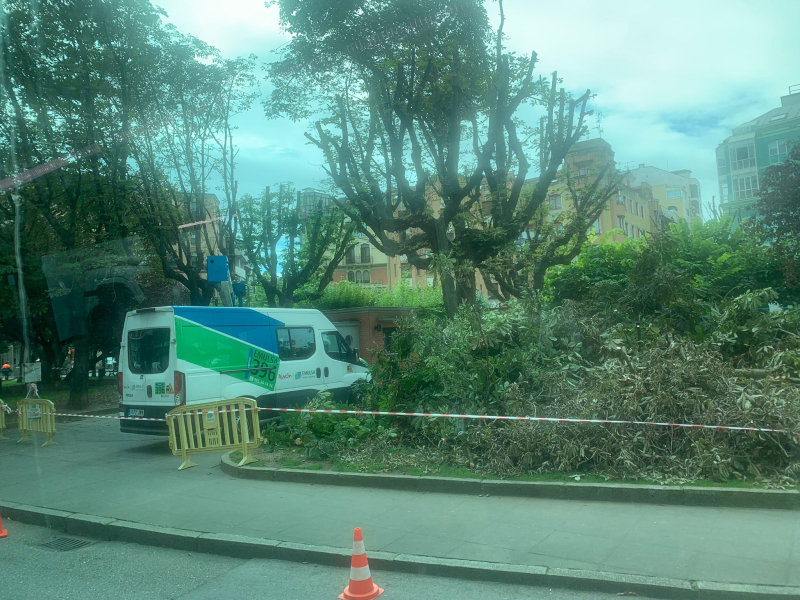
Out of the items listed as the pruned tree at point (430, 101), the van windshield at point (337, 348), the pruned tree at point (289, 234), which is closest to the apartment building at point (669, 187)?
the pruned tree at point (289, 234)

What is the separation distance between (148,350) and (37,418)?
9.99 ft

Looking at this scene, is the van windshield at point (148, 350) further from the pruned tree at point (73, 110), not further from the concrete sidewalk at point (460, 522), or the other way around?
the pruned tree at point (73, 110)

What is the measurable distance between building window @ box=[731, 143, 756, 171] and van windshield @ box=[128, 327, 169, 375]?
1951 inches

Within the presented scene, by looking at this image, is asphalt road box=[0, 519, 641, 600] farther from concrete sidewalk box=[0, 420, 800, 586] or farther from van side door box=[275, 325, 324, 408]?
van side door box=[275, 325, 324, 408]

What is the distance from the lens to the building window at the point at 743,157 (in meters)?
48.6

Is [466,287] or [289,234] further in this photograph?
[289,234]

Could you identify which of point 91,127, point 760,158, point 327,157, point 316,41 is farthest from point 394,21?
point 760,158

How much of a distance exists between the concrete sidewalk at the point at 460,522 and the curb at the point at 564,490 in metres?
0.11

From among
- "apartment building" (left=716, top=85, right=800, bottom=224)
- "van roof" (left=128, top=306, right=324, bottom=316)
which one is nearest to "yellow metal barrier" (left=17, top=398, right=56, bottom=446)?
"van roof" (left=128, top=306, right=324, bottom=316)

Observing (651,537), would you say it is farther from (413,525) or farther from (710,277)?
(710,277)

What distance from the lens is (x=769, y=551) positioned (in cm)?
488

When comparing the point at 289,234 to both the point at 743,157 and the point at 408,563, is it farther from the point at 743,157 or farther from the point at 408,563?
the point at 743,157

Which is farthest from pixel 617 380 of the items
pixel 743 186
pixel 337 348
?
pixel 743 186

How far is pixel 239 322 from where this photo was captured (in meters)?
11.7
